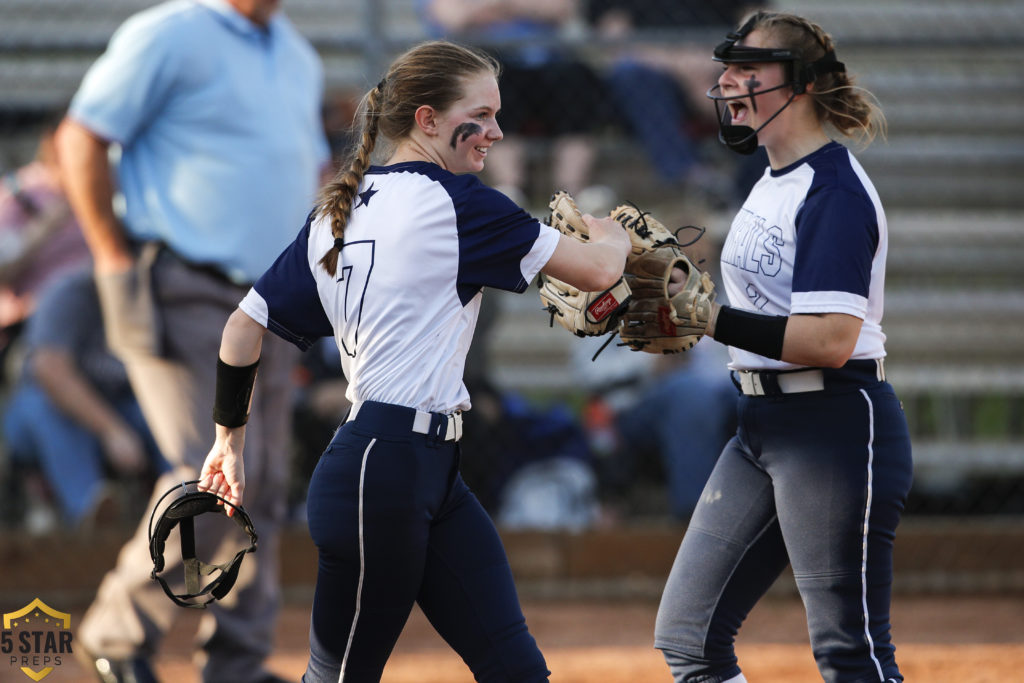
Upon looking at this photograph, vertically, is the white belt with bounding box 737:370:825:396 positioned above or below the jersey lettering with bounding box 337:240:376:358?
below

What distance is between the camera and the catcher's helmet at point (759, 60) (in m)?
2.82

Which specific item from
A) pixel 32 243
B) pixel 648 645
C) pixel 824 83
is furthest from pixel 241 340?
pixel 32 243

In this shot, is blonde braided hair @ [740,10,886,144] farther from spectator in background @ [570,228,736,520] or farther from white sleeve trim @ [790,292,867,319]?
spectator in background @ [570,228,736,520]

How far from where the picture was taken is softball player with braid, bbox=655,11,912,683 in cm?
258

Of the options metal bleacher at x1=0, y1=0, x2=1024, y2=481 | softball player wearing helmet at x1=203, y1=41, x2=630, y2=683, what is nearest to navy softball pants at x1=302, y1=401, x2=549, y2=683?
softball player wearing helmet at x1=203, y1=41, x2=630, y2=683

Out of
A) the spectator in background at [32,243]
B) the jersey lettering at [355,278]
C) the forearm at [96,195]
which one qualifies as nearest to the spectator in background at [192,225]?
the forearm at [96,195]

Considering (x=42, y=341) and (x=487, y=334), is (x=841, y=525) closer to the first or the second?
(x=487, y=334)

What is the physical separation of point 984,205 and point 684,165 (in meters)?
2.20

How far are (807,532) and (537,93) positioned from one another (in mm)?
4323

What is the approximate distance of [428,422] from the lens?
2463mm

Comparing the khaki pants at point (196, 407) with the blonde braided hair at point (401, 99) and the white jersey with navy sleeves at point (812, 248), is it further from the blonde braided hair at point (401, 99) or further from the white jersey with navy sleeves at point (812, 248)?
the white jersey with navy sleeves at point (812, 248)

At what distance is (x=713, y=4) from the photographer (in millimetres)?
6609

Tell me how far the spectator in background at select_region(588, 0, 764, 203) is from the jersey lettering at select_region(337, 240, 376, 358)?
425cm

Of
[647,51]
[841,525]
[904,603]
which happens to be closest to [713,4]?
[647,51]
